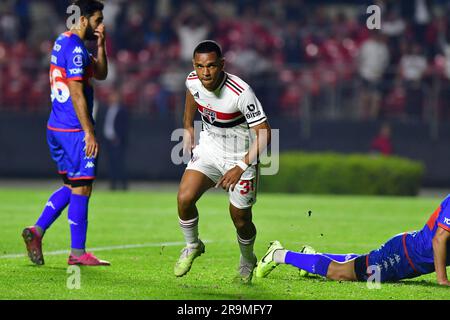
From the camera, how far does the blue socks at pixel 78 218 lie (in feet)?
33.0

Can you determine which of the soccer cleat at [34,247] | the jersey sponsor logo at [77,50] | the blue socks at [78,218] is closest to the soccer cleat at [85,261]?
the blue socks at [78,218]

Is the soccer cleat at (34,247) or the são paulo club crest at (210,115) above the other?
the são paulo club crest at (210,115)

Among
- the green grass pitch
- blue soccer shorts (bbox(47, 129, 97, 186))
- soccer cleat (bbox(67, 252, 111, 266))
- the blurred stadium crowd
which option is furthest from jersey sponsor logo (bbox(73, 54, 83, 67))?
the blurred stadium crowd

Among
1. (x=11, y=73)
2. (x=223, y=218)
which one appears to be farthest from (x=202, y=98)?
(x=11, y=73)

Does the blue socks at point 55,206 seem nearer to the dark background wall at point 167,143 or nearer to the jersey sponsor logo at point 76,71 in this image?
the jersey sponsor logo at point 76,71

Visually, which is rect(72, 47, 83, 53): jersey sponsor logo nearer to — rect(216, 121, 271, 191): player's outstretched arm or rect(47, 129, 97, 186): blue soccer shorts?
rect(47, 129, 97, 186): blue soccer shorts

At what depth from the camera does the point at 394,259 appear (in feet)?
28.4

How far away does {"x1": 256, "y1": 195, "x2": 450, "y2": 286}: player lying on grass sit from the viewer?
8219 mm

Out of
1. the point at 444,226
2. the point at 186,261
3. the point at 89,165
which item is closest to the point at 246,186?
the point at 186,261

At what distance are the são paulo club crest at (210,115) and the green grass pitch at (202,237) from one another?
1384mm

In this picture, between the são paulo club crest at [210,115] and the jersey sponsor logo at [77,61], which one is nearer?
the são paulo club crest at [210,115]

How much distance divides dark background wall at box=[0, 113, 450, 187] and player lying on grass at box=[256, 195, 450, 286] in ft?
51.7

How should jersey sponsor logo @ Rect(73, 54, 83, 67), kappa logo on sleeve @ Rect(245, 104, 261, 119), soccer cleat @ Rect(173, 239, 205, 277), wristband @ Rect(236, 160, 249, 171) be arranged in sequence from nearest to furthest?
wristband @ Rect(236, 160, 249, 171) → kappa logo on sleeve @ Rect(245, 104, 261, 119) → soccer cleat @ Rect(173, 239, 205, 277) → jersey sponsor logo @ Rect(73, 54, 83, 67)

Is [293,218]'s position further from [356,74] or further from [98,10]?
[356,74]
